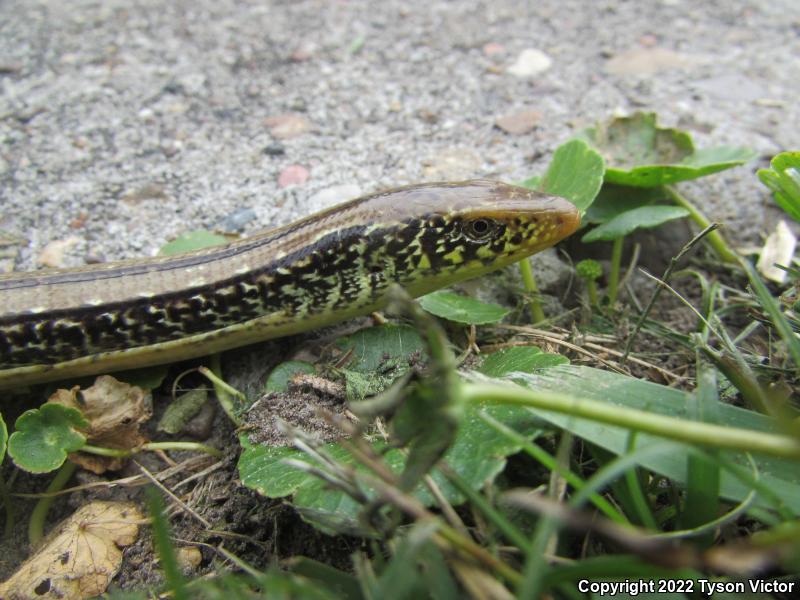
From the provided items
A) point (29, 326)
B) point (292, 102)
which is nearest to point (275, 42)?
point (292, 102)

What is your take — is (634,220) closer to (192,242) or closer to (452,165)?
(452,165)

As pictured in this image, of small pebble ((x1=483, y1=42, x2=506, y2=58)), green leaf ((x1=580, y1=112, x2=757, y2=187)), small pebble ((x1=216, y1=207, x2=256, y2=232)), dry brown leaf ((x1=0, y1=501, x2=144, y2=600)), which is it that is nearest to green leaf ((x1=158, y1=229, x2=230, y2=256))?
small pebble ((x1=216, y1=207, x2=256, y2=232))

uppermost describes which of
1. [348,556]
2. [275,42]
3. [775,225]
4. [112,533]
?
[275,42]

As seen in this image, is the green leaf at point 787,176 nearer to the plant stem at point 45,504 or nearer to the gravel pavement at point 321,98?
the gravel pavement at point 321,98

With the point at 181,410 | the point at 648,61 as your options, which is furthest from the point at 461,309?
the point at 648,61

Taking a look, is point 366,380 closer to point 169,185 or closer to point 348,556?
point 348,556

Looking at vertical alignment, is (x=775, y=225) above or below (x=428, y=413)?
below

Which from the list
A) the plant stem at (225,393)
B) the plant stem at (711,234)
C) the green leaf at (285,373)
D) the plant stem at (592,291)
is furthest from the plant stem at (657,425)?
the plant stem at (711,234)
